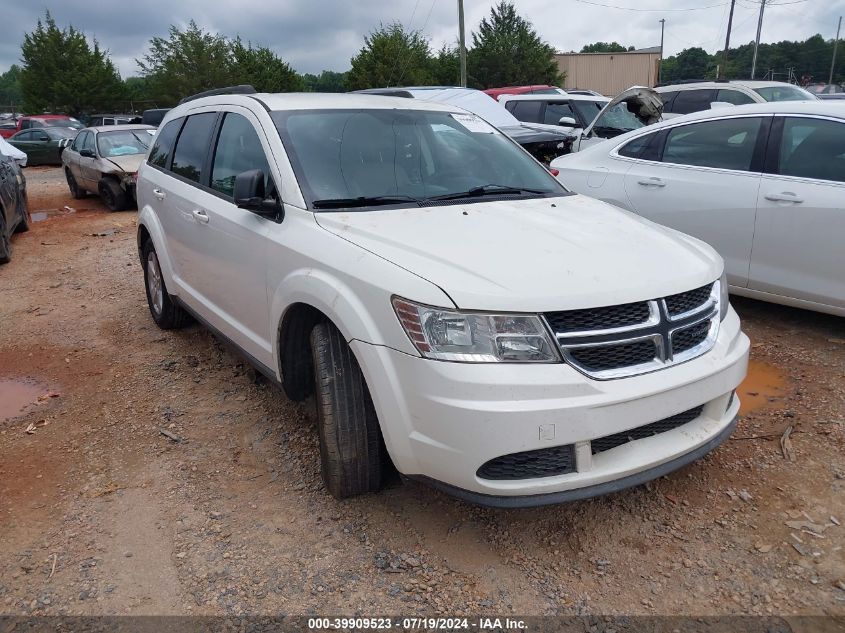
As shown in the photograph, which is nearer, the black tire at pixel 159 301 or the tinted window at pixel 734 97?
the black tire at pixel 159 301

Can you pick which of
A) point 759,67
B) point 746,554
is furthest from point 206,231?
point 759,67

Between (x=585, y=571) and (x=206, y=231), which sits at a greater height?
(x=206, y=231)

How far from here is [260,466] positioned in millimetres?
3482

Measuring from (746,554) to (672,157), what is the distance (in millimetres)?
3667

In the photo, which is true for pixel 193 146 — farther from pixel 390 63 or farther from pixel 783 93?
pixel 390 63

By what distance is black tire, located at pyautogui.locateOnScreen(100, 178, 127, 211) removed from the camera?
488 inches

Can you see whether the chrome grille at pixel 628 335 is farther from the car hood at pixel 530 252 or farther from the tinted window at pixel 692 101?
the tinted window at pixel 692 101

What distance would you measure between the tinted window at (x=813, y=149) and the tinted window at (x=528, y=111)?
8.76 meters

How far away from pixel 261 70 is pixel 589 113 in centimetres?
3192

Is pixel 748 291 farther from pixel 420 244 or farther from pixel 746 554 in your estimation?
pixel 420 244

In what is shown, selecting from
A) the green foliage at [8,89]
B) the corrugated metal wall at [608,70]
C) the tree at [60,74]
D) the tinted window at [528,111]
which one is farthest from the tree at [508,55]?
the green foliage at [8,89]

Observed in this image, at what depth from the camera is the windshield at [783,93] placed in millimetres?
10844

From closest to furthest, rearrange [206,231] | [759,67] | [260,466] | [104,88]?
[260,466]
[206,231]
[104,88]
[759,67]

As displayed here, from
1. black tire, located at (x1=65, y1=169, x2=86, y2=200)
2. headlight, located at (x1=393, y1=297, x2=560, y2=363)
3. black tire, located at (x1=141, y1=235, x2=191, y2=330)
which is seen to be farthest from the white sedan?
black tire, located at (x1=65, y1=169, x2=86, y2=200)
